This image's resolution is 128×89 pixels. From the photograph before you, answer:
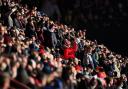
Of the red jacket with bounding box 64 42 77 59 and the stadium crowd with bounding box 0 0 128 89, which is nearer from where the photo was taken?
the stadium crowd with bounding box 0 0 128 89

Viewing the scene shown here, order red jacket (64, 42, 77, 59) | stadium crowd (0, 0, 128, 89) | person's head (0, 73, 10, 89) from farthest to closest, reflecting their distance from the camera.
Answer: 1. red jacket (64, 42, 77, 59)
2. stadium crowd (0, 0, 128, 89)
3. person's head (0, 73, 10, 89)

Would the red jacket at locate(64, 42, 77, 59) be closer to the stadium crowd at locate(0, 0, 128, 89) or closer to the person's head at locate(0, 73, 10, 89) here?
the stadium crowd at locate(0, 0, 128, 89)

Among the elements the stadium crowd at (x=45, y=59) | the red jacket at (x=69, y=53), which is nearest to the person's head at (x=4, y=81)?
the stadium crowd at (x=45, y=59)

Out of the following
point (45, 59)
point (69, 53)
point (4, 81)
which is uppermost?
point (69, 53)

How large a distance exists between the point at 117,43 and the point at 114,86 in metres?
21.5

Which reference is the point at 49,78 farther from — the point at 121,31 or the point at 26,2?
the point at 121,31

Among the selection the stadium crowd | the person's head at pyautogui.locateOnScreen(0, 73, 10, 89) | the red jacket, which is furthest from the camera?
the red jacket

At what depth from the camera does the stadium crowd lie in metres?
16.2

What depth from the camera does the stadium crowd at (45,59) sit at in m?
16.2

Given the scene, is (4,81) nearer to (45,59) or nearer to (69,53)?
(45,59)

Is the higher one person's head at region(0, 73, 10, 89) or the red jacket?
the red jacket

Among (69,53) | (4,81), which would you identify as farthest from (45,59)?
(69,53)

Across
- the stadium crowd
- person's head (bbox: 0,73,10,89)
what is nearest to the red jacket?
the stadium crowd

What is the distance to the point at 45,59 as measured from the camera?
65.1 feet
